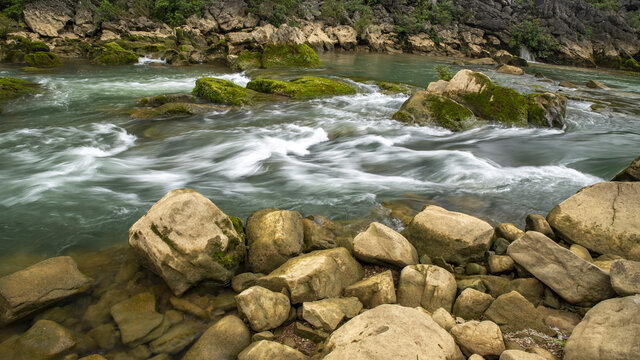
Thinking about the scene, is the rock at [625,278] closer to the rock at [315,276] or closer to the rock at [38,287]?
the rock at [315,276]

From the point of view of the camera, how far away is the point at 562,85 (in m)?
20.0

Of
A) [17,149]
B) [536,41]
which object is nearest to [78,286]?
[17,149]

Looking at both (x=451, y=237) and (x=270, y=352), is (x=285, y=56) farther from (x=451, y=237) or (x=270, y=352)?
(x=270, y=352)

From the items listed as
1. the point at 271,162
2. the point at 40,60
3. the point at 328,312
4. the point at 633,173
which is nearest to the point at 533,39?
the point at 633,173

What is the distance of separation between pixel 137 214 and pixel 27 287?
2.17m

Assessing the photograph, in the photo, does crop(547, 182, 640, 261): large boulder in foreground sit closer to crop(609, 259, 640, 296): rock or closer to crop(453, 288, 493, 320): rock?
crop(609, 259, 640, 296): rock

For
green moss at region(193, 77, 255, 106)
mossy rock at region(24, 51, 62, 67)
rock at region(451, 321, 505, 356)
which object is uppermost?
mossy rock at region(24, 51, 62, 67)

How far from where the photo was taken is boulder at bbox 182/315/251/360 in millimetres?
3006

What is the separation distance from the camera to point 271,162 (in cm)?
798

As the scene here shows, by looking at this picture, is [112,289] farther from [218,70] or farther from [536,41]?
[536,41]

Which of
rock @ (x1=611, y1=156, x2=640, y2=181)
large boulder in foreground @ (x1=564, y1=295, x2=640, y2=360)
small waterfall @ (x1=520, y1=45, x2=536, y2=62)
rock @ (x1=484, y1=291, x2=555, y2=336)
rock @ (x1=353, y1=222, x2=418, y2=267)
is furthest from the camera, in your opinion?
small waterfall @ (x1=520, y1=45, x2=536, y2=62)

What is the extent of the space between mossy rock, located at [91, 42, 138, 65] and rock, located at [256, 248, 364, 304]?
23.3 metres

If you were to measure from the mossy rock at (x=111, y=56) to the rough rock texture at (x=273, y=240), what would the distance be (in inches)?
879

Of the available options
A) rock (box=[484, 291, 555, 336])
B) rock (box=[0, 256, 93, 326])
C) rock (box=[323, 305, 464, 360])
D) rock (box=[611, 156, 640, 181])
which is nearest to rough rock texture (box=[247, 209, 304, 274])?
rock (box=[323, 305, 464, 360])
